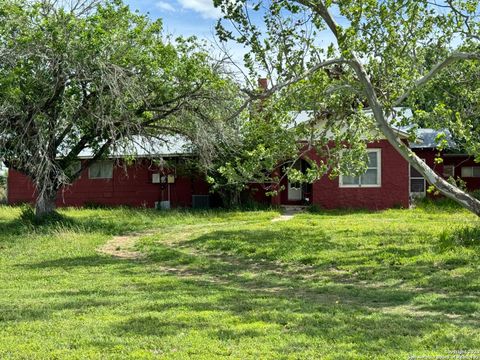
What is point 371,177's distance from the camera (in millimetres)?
23234

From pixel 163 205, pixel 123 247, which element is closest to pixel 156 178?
pixel 163 205

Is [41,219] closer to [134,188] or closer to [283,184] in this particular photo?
[134,188]

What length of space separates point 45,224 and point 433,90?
11822 mm

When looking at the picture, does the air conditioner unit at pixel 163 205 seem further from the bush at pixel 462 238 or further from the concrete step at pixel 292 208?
the bush at pixel 462 238

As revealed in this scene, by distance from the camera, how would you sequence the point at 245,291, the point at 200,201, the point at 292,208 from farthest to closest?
the point at 200,201
the point at 292,208
the point at 245,291

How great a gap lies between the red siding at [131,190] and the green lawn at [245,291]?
942 centimetres

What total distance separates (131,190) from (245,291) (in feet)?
64.4

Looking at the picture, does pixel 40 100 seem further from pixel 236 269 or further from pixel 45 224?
pixel 236 269

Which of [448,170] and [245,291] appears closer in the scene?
[245,291]

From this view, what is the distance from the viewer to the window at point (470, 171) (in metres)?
27.6

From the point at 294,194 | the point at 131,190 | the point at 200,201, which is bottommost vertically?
the point at 200,201

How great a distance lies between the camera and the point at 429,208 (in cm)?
2192

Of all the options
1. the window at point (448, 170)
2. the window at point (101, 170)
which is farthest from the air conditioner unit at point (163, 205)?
the window at point (448, 170)

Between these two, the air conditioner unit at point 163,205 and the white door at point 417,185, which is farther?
the air conditioner unit at point 163,205
